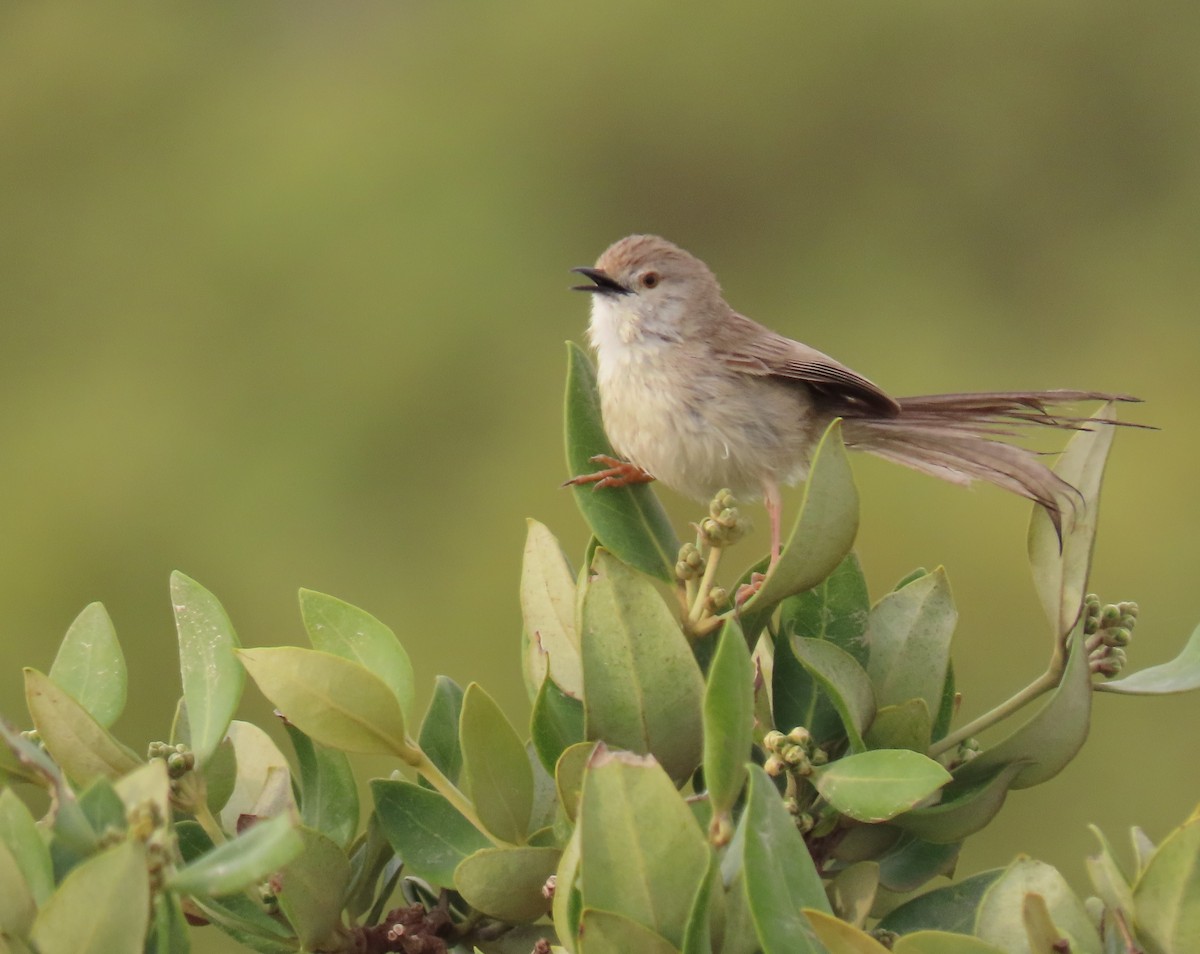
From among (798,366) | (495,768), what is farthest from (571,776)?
(798,366)

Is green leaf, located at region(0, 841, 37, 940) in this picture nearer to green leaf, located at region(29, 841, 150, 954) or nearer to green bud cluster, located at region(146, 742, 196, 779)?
green leaf, located at region(29, 841, 150, 954)

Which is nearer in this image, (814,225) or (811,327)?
(811,327)

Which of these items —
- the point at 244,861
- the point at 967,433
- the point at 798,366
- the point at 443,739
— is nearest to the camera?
the point at 244,861

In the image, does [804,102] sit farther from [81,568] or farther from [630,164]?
[81,568]

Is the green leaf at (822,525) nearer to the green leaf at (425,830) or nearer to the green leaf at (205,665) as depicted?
the green leaf at (425,830)

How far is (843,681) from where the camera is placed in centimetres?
114

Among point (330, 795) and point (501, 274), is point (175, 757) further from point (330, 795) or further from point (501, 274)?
point (501, 274)

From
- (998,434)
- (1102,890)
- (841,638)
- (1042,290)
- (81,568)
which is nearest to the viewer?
(1102,890)

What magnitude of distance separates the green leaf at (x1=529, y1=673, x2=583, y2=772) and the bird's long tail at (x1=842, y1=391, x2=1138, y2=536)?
22.8 inches

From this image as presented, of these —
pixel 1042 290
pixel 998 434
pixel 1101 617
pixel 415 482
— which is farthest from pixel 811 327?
pixel 1101 617

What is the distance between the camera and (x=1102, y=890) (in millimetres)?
1066

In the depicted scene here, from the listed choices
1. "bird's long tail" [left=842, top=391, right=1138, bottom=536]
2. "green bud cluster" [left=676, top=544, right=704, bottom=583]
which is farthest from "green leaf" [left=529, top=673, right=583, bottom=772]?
"bird's long tail" [left=842, top=391, right=1138, bottom=536]

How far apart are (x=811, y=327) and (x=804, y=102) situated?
1498 mm

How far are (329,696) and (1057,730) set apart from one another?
1.81 feet
